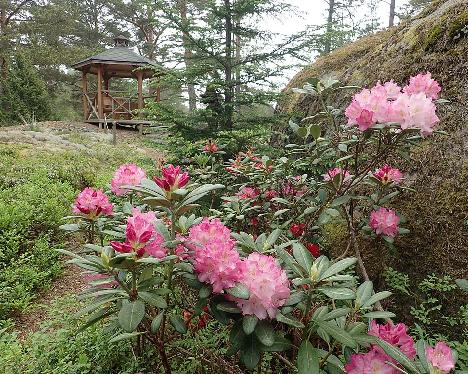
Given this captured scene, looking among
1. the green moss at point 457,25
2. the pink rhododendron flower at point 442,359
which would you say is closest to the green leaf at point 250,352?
the pink rhododendron flower at point 442,359

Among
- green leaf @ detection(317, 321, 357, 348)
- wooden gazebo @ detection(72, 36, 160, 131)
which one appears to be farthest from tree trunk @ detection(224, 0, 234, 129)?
wooden gazebo @ detection(72, 36, 160, 131)

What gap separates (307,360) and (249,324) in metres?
0.21

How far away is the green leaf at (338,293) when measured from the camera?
101cm

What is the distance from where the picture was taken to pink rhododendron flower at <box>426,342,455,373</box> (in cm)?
98

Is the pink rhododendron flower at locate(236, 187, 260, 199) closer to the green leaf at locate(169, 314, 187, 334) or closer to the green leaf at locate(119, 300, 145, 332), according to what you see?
the green leaf at locate(169, 314, 187, 334)

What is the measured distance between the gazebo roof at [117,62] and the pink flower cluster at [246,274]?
12952 millimetres

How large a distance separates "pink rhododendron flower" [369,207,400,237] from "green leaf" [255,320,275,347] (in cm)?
123

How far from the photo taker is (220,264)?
1058 mm

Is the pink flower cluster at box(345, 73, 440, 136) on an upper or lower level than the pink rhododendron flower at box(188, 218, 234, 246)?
upper

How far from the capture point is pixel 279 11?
204 inches

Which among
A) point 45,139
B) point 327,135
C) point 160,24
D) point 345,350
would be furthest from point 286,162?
point 45,139

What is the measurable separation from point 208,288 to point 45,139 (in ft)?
31.6

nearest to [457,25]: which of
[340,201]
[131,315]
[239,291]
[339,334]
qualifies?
[340,201]

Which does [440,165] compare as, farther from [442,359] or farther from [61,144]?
[61,144]
